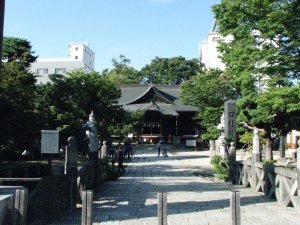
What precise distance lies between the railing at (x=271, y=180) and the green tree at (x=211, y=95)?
13.7 meters

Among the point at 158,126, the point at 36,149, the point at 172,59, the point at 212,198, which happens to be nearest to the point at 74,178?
the point at 212,198

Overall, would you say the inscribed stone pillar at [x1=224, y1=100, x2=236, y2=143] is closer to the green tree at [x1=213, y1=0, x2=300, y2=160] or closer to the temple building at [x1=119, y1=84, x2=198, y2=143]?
the green tree at [x1=213, y1=0, x2=300, y2=160]

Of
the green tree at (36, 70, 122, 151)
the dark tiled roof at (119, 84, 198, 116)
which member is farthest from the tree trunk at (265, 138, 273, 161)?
the dark tiled roof at (119, 84, 198, 116)

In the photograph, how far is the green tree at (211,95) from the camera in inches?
1153

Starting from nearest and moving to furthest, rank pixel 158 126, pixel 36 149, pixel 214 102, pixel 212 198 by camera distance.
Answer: pixel 212 198 < pixel 36 149 < pixel 214 102 < pixel 158 126

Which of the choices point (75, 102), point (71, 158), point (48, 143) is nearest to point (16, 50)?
point (75, 102)

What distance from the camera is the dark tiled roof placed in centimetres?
4722

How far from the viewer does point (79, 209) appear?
9.13 meters

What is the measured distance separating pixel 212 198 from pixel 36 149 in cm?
1600

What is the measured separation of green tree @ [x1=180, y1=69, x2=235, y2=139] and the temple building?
35.1 ft

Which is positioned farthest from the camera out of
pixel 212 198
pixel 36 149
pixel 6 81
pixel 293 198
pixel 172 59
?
pixel 172 59

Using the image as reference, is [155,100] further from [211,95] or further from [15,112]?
[15,112]

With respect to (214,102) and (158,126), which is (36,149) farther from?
(158,126)

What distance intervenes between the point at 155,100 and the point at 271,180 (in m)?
39.9
